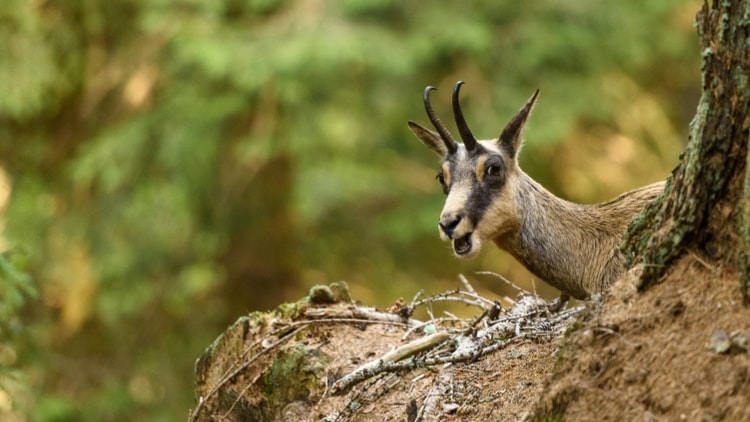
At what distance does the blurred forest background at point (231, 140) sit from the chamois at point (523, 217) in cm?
724

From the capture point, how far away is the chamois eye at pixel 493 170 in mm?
6059

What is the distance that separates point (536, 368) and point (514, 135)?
2.03m

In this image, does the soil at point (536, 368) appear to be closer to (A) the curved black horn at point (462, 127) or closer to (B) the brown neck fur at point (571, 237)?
(B) the brown neck fur at point (571, 237)

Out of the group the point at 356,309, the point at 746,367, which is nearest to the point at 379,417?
the point at 356,309

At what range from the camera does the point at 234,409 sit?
5512 millimetres

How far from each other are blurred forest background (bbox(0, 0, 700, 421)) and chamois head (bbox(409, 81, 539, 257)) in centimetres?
717

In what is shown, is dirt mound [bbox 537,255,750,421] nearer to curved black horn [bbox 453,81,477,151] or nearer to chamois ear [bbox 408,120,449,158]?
curved black horn [bbox 453,81,477,151]

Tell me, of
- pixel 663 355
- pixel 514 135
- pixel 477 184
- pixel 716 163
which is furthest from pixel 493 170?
pixel 663 355

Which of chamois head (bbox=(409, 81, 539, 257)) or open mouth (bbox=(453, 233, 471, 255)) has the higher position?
chamois head (bbox=(409, 81, 539, 257))

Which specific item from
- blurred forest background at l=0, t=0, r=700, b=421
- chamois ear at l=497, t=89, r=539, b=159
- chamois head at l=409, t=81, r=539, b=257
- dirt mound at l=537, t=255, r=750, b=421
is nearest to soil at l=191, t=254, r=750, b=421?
dirt mound at l=537, t=255, r=750, b=421

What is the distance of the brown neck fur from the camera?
5.96 m

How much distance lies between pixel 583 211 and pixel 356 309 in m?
1.59

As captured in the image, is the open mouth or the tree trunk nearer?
the tree trunk

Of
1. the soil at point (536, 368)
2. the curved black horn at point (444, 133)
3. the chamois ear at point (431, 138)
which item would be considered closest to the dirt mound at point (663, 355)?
the soil at point (536, 368)
